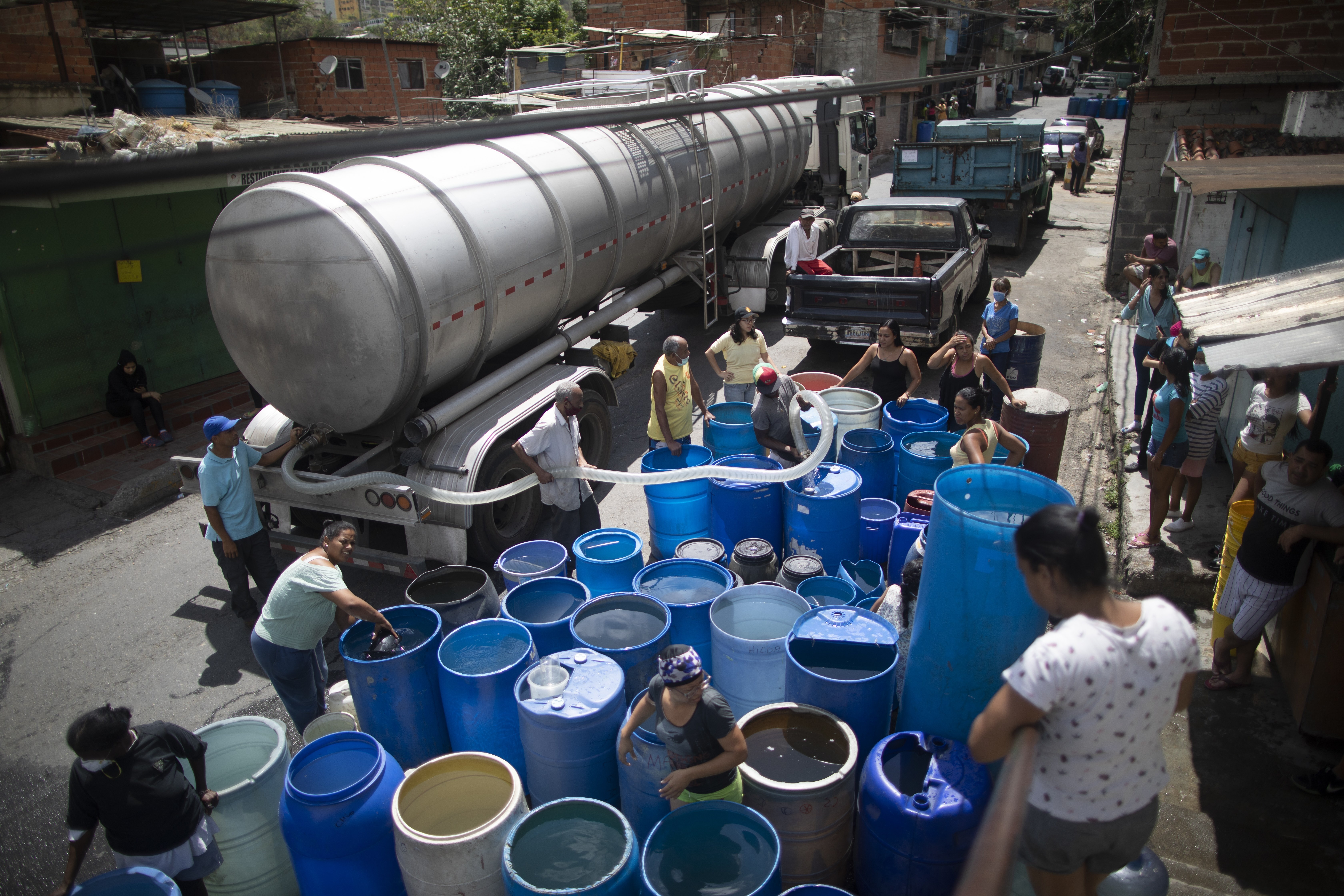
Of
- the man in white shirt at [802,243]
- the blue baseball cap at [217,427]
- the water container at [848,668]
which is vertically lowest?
the water container at [848,668]

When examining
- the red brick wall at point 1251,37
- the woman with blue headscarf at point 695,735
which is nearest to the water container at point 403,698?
the woman with blue headscarf at point 695,735

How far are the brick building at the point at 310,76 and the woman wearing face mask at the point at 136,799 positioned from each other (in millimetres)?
18270

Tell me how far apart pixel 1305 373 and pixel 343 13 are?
13049 cm

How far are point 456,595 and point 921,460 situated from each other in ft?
10.6

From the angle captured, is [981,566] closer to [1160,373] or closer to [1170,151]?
[1160,373]

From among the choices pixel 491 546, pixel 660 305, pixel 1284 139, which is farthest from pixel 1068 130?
pixel 491 546

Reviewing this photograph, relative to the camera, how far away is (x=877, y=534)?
17.9ft

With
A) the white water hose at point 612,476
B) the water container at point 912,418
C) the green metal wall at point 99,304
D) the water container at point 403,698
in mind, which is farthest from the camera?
the green metal wall at point 99,304

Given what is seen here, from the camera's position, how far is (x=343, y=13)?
4368 inches

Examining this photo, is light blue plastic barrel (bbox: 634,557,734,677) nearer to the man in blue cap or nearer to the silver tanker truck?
the silver tanker truck

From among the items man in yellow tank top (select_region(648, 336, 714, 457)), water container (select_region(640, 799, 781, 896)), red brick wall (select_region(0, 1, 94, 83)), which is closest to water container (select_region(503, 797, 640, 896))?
water container (select_region(640, 799, 781, 896))

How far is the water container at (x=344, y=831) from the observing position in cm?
319

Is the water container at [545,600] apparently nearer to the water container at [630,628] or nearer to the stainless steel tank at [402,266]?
the water container at [630,628]

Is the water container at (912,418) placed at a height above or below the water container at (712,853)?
above
